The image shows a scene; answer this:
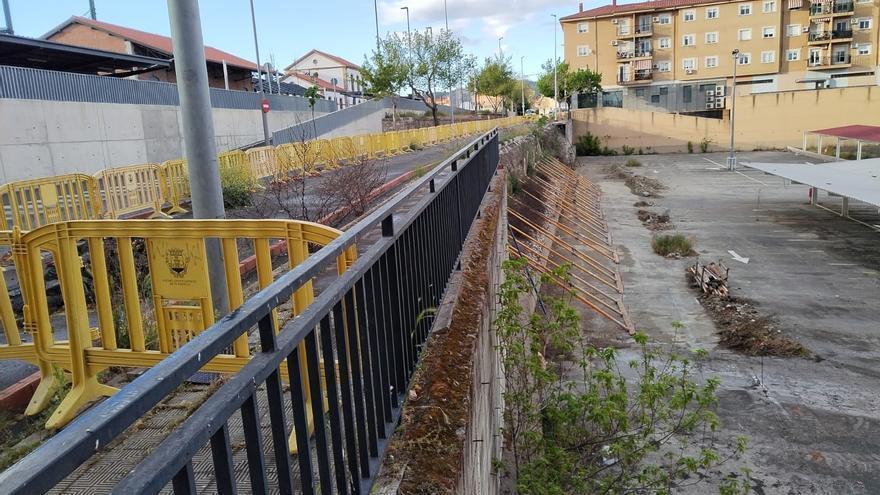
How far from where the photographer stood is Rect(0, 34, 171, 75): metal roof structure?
816 inches

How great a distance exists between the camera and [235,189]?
13.4 m

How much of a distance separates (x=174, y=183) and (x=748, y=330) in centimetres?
1231

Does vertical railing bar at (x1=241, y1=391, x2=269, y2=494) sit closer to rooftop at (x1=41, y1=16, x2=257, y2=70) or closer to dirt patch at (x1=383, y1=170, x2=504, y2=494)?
dirt patch at (x1=383, y1=170, x2=504, y2=494)

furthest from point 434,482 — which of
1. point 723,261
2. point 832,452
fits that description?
point 723,261

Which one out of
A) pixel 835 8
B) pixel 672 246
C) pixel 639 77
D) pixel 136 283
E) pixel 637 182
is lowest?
pixel 672 246

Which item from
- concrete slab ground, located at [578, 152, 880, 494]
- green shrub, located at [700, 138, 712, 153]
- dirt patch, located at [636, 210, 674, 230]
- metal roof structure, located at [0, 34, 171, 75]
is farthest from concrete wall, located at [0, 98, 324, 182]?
green shrub, located at [700, 138, 712, 153]

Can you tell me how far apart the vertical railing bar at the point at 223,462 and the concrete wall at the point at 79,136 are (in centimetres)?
1683

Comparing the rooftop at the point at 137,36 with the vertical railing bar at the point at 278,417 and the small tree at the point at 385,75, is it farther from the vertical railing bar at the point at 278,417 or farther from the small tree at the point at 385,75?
the vertical railing bar at the point at 278,417

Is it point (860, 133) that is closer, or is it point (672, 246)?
point (672, 246)

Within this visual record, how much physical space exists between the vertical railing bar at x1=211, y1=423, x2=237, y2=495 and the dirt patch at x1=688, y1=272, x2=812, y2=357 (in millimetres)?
12873

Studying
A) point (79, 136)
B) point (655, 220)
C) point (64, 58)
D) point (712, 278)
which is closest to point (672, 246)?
point (712, 278)

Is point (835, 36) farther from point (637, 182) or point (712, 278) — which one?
point (712, 278)

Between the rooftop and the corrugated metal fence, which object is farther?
the rooftop

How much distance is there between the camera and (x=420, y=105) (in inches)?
2766
